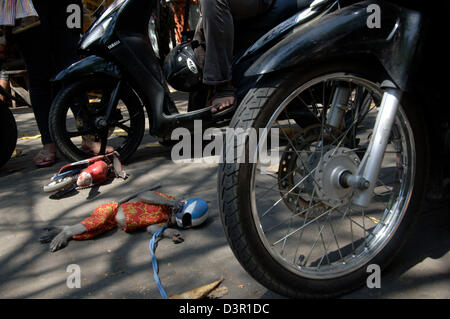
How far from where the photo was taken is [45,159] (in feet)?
10.6

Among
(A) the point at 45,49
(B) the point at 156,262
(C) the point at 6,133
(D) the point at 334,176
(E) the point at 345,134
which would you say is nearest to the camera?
(D) the point at 334,176

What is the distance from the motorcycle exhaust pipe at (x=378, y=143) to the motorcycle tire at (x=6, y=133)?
268cm

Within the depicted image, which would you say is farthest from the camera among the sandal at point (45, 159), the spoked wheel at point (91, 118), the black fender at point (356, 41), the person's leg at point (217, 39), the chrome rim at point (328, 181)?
the sandal at point (45, 159)

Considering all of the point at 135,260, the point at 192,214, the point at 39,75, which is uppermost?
the point at 39,75

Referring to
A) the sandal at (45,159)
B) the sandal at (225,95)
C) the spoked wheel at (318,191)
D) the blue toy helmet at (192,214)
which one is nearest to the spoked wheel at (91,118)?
the sandal at (45,159)

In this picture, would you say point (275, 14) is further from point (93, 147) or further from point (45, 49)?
point (45, 49)

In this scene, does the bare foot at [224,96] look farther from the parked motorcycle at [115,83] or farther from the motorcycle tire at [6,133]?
the motorcycle tire at [6,133]

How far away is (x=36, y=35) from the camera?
122 inches

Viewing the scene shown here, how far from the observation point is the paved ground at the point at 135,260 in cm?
152

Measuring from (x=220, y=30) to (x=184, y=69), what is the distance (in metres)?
0.53

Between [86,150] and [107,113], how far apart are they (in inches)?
15.4

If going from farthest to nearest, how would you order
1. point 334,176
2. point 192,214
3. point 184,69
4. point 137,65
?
point 137,65 → point 184,69 → point 192,214 → point 334,176

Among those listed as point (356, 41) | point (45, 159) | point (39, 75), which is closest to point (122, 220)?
point (356, 41)

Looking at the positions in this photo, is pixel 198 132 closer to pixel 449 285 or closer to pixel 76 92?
pixel 76 92
